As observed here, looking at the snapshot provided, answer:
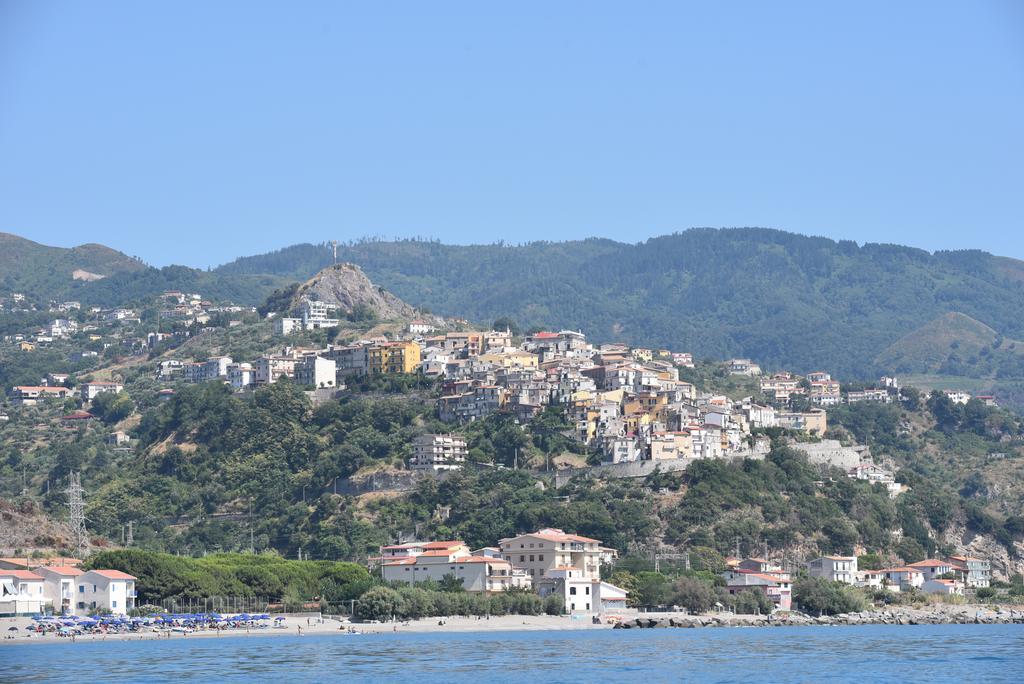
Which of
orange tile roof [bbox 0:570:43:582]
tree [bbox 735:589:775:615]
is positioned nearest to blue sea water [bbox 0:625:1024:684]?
orange tile roof [bbox 0:570:43:582]

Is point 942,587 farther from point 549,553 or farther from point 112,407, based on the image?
point 112,407

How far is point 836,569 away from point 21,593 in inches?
1778

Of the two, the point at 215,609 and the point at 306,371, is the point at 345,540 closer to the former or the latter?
the point at 215,609

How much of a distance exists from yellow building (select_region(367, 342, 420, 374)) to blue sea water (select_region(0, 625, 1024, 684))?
56.4 meters

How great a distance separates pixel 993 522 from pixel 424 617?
47972 mm

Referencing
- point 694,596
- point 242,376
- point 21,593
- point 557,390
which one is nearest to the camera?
point 21,593

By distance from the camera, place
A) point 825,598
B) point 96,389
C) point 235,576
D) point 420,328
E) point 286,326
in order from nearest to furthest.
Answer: point 235,576
point 825,598
point 420,328
point 96,389
point 286,326

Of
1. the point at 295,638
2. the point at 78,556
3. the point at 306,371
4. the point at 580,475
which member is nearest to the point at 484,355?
the point at 306,371

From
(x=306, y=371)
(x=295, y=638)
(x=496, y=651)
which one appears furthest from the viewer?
(x=306, y=371)

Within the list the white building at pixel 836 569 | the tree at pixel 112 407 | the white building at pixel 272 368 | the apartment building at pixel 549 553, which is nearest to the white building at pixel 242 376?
Result: the white building at pixel 272 368

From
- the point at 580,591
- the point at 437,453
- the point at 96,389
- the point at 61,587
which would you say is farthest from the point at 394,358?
the point at 61,587

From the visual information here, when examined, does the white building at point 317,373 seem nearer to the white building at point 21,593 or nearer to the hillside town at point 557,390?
the hillside town at point 557,390

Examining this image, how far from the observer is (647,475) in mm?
104625

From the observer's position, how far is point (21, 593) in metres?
72.6
